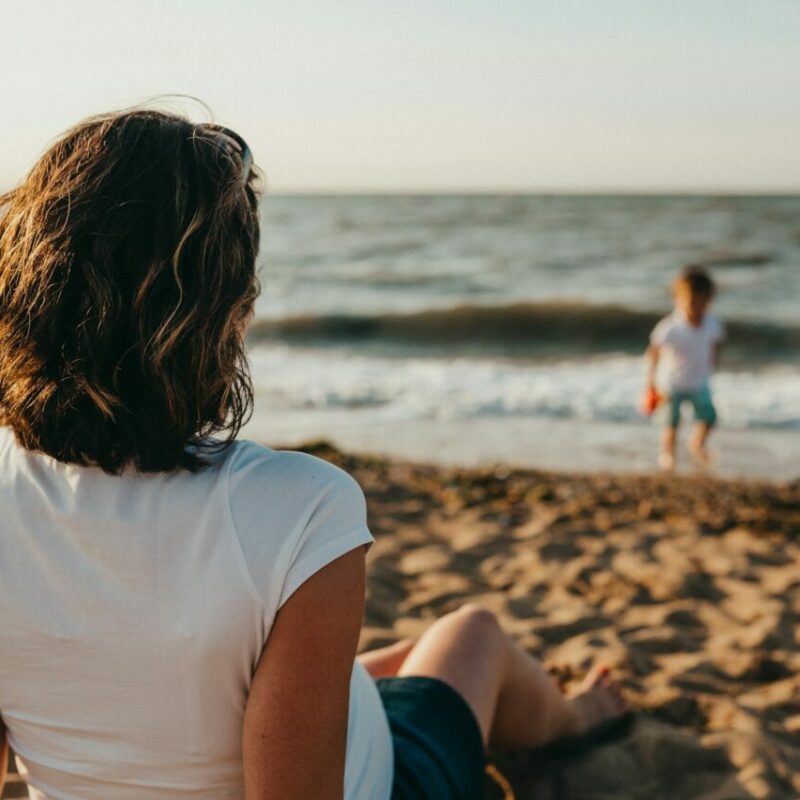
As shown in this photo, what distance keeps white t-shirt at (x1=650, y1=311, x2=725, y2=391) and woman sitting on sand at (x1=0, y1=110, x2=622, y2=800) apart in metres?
6.21

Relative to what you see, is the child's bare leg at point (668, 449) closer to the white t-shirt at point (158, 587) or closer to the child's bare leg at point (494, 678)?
the child's bare leg at point (494, 678)

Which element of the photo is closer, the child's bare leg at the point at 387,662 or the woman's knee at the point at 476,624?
the woman's knee at the point at 476,624

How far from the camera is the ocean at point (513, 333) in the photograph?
7742mm

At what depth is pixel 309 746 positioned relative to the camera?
4.13 ft

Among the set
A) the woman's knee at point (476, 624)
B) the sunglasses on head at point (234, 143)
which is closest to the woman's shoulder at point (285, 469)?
the sunglasses on head at point (234, 143)

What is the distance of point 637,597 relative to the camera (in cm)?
382

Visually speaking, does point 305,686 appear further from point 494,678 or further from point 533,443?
point 533,443

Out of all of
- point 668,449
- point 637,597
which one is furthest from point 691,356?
point 637,597

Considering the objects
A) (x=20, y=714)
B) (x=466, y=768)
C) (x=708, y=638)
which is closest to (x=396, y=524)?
(x=708, y=638)

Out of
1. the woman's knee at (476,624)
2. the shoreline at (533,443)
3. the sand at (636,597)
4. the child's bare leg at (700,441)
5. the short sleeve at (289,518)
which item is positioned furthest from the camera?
the child's bare leg at (700,441)

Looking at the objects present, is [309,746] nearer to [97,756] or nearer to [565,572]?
[97,756]

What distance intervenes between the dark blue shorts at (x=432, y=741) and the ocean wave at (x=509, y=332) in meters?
11.3

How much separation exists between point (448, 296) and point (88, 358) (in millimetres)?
17575

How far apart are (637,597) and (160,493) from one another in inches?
115
